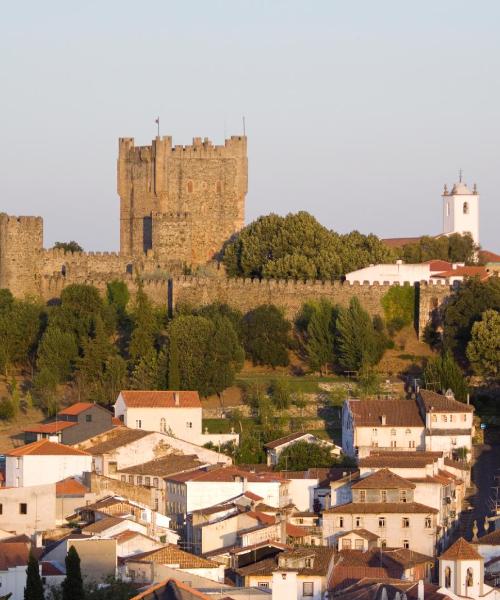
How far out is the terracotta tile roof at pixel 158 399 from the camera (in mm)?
61500

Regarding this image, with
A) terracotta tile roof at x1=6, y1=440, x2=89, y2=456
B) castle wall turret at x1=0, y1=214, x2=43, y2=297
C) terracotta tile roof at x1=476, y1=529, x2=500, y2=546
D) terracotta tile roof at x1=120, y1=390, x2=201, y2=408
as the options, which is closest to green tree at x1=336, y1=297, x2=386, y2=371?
terracotta tile roof at x1=120, y1=390, x2=201, y2=408

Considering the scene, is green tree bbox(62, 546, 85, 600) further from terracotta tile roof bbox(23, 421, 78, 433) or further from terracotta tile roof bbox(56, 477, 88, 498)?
terracotta tile roof bbox(23, 421, 78, 433)

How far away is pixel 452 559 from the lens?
148 feet

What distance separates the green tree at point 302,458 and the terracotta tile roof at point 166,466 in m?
2.16

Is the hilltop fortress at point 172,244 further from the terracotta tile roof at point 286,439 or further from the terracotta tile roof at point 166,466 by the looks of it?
the terracotta tile roof at point 166,466

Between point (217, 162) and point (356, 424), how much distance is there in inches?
814

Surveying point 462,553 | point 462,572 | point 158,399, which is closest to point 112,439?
point 158,399

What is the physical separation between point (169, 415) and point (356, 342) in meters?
6.59

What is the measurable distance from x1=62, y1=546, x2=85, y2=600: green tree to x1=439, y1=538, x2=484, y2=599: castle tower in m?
7.41

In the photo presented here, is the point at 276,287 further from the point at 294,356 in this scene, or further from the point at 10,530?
the point at 10,530

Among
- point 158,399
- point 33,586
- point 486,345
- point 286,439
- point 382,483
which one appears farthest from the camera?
point 486,345

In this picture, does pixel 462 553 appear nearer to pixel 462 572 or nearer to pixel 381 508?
pixel 462 572

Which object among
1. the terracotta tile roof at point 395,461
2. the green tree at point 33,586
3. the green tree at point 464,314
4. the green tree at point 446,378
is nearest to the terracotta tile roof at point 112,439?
the terracotta tile roof at point 395,461

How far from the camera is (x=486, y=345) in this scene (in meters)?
63.2
